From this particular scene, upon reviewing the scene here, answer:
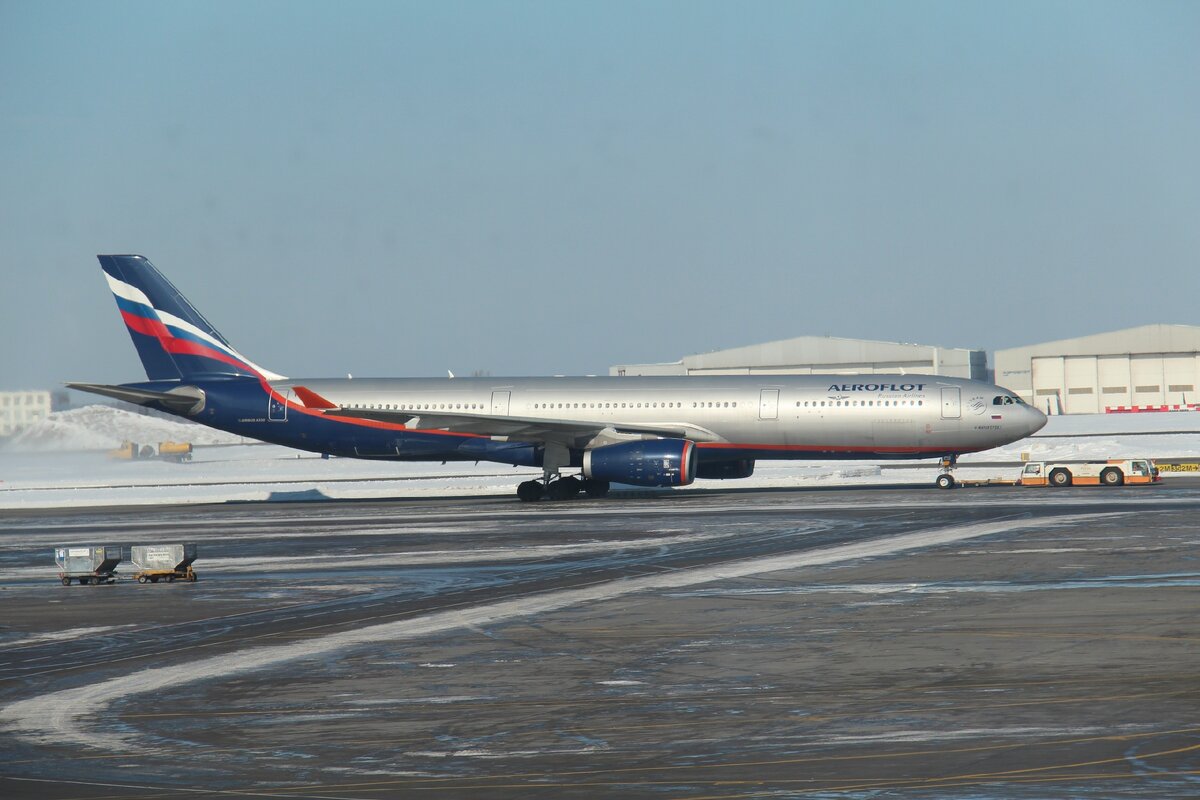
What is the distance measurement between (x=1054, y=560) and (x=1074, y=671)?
10223 mm

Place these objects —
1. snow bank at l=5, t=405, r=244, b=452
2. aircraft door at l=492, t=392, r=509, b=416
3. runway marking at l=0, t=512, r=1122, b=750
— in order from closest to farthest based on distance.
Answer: runway marking at l=0, t=512, r=1122, b=750 → aircraft door at l=492, t=392, r=509, b=416 → snow bank at l=5, t=405, r=244, b=452

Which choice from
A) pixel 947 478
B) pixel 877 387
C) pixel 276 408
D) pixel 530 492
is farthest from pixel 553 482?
pixel 947 478

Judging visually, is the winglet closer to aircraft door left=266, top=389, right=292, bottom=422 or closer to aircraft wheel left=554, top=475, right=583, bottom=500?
aircraft door left=266, top=389, right=292, bottom=422

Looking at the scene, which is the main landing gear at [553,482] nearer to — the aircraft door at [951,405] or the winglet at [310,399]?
the winglet at [310,399]

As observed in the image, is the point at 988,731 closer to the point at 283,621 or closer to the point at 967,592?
the point at 967,592

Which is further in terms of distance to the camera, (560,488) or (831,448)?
(560,488)

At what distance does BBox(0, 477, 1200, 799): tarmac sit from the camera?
9945 millimetres

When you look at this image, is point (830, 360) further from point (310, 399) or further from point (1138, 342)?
point (310, 399)

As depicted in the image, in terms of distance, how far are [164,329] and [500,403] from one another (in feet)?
45.5

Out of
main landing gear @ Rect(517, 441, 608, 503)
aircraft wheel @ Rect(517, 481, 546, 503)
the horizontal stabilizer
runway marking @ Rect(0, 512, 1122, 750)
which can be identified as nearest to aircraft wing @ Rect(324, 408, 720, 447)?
main landing gear @ Rect(517, 441, 608, 503)

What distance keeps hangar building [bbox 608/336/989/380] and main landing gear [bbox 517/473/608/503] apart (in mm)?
62963

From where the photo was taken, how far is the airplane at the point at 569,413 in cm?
4241

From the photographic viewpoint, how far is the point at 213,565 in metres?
27.4

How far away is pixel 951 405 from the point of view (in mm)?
42438
